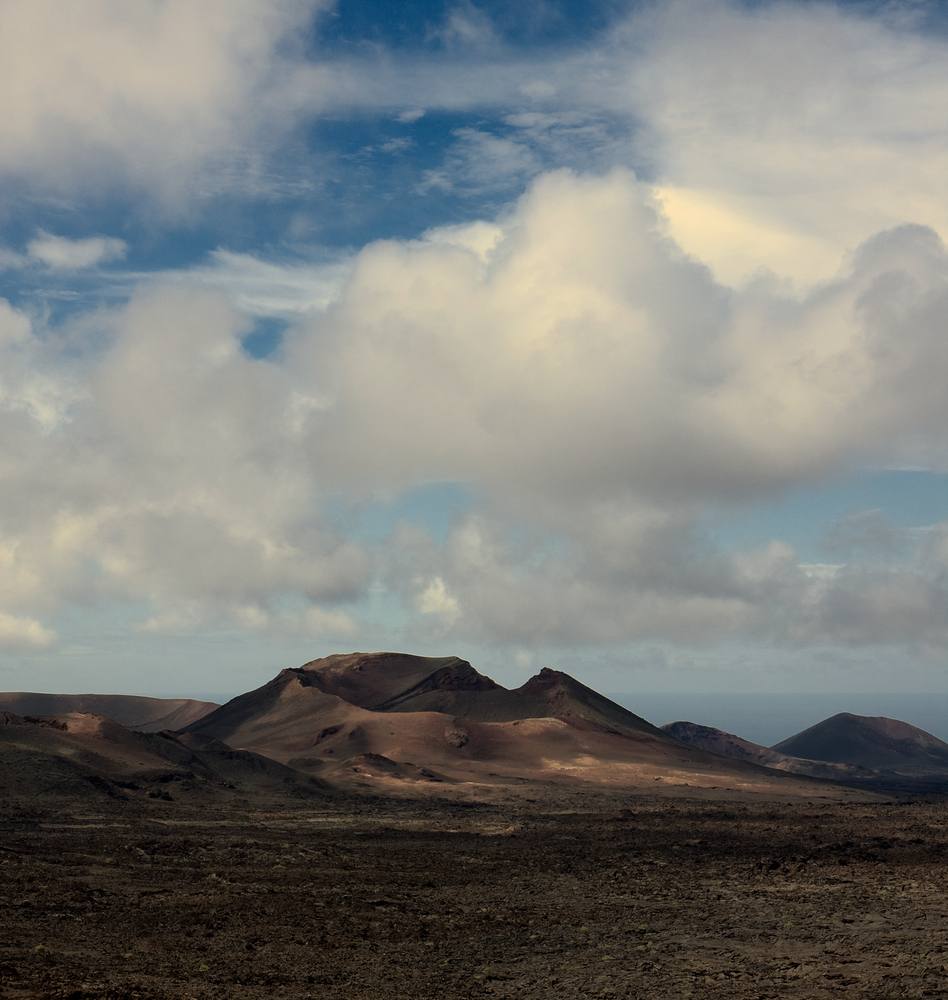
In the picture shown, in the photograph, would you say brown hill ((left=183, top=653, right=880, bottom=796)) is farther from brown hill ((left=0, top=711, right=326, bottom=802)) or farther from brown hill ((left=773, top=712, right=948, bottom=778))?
brown hill ((left=773, top=712, right=948, bottom=778))

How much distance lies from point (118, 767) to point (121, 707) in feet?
→ 363

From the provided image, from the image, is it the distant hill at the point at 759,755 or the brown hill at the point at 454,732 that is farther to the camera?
the distant hill at the point at 759,755

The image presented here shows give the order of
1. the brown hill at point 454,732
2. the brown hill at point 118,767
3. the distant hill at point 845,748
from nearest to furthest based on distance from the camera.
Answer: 1. the brown hill at point 118,767
2. the brown hill at point 454,732
3. the distant hill at point 845,748

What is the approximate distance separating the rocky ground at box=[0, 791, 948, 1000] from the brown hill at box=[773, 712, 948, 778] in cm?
12982

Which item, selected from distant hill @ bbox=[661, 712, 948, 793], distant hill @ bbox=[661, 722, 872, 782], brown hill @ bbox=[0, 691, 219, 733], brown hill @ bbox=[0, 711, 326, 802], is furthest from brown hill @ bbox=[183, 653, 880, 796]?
distant hill @ bbox=[661, 712, 948, 793]

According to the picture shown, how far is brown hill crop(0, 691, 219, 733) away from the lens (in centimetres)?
15212

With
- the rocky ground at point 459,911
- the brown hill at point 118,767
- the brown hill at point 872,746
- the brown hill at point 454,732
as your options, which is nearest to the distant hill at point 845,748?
the brown hill at point 872,746

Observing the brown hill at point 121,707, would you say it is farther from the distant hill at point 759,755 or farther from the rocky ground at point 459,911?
the rocky ground at point 459,911

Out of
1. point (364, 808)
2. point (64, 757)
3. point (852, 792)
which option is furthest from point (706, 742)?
point (64, 757)

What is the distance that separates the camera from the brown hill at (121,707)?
499 ft

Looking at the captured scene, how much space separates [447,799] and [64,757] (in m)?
27.9

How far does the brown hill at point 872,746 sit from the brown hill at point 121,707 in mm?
108002

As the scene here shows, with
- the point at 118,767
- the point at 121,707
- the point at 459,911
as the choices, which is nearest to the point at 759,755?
the point at 121,707

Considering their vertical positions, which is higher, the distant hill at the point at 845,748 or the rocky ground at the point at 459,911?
the rocky ground at the point at 459,911
